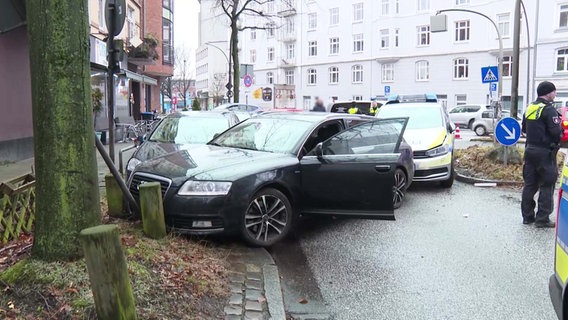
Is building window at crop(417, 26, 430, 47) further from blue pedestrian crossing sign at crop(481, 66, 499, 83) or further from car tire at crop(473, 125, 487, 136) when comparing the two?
blue pedestrian crossing sign at crop(481, 66, 499, 83)

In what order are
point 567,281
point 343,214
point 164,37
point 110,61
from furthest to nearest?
point 164,37 → point 110,61 → point 343,214 → point 567,281

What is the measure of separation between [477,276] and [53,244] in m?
3.95

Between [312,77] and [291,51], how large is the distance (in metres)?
5.31

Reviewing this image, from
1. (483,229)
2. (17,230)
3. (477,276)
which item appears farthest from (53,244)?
(483,229)

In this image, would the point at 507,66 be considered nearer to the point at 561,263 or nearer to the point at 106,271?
the point at 561,263

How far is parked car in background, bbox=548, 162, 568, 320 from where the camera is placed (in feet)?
9.80

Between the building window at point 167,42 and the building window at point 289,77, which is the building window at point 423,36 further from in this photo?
the building window at point 167,42

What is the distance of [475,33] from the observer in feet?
148

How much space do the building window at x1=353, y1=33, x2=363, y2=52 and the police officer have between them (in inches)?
1876

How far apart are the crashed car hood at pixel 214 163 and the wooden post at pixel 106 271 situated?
93.2 inches

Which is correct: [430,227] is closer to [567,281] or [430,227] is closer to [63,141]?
[567,281]

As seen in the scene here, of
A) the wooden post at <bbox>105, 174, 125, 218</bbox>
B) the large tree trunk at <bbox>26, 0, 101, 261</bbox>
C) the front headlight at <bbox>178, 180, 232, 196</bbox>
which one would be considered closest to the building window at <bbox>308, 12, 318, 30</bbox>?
the wooden post at <bbox>105, 174, 125, 218</bbox>

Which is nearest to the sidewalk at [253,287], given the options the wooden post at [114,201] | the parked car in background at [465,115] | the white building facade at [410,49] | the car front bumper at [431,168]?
the wooden post at [114,201]

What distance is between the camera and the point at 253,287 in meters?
4.55
